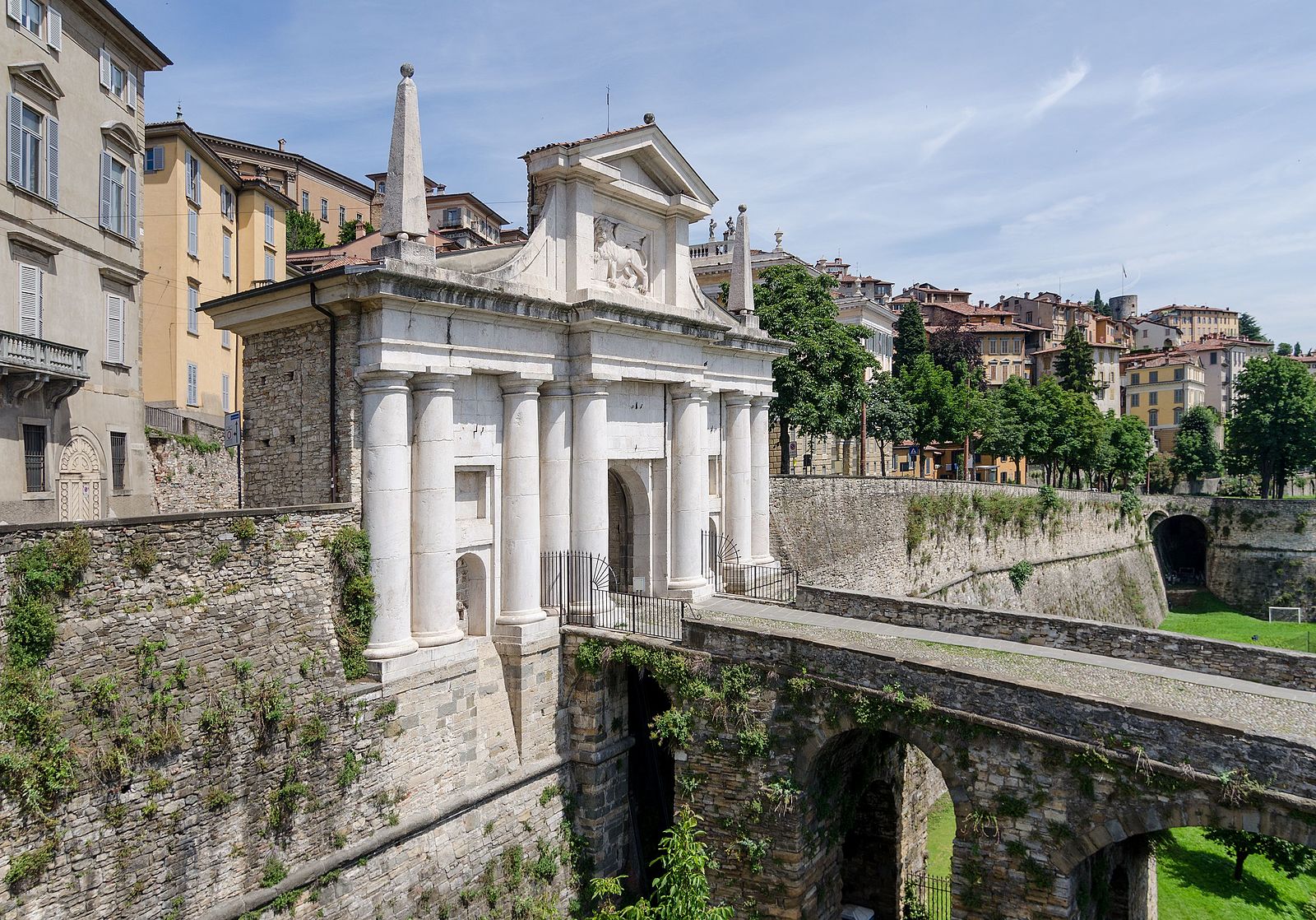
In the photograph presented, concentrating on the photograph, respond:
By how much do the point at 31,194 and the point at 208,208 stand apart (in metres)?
11.0

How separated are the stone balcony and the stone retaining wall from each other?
17.6m

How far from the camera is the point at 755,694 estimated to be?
14875 mm

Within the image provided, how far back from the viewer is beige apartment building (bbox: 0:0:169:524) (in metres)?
19.4

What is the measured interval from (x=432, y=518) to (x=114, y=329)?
14.1 meters

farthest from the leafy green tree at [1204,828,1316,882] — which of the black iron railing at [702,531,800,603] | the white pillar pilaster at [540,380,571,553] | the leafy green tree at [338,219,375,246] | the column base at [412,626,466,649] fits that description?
the leafy green tree at [338,219,375,246]

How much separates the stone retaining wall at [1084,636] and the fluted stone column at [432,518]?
27.2 feet

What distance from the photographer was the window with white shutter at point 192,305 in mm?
Answer: 29266

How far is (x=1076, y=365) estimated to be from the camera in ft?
235

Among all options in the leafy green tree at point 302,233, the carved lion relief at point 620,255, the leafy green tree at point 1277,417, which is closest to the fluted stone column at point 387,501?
the carved lion relief at point 620,255

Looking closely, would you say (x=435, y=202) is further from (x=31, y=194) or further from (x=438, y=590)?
(x=438, y=590)

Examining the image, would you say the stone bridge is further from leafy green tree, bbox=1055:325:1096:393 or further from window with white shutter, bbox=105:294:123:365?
leafy green tree, bbox=1055:325:1096:393

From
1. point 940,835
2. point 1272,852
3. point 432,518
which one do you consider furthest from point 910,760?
point 432,518

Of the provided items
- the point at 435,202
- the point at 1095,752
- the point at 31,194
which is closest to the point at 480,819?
the point at 1095,752

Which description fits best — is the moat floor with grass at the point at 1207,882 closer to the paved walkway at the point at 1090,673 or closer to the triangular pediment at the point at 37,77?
the paved walkway at the point at 1090,673
